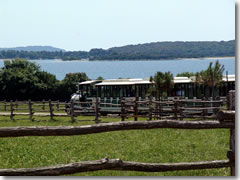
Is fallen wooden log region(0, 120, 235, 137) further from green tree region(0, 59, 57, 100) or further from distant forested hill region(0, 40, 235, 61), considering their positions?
green tree region(0, 59, 57, 100)

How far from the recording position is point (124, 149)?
25.8ft

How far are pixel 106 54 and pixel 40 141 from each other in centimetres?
8367

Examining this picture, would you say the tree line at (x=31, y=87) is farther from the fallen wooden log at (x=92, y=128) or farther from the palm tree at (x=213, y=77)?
the fallen wooden log at (x=92, y=128)

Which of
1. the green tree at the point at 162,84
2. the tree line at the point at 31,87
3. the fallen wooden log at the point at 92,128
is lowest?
the tree line at the point at 31,87

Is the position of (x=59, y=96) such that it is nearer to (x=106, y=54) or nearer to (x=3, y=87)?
(x=3, y=87)

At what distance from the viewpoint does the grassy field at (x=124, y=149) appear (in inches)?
271

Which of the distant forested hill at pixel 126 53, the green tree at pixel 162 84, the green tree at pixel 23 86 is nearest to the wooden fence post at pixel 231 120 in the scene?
the green tree at pixel 162 84

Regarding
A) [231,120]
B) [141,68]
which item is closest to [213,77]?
[231,120]

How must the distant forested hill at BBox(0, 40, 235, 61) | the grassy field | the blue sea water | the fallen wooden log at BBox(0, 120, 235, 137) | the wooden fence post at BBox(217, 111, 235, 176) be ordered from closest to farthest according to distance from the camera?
1. the fallen wooden log at BBox(0, 120, 235, 137)
2. the wooden fence post at BBox(217, 111, 235, 176)
3. the grassy field
4. the distant forested hill at BBox(0, 40, 235, 61)
5. the blue sea water

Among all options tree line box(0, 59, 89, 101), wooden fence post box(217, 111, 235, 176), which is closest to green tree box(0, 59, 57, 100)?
tree line box(0, 59, 89, 101)

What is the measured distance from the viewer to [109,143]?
8.83 meters

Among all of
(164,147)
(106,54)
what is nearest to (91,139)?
(164,147)

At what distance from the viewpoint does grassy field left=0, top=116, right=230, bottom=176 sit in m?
6.88

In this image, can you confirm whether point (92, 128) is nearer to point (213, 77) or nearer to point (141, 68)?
point (213, 77)
